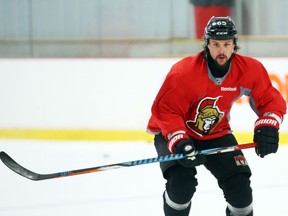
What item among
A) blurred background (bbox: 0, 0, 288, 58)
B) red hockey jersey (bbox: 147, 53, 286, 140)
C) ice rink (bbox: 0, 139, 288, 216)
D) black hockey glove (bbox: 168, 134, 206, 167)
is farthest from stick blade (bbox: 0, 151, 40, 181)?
blurred background (bbox: 0, 0, 288, 58)

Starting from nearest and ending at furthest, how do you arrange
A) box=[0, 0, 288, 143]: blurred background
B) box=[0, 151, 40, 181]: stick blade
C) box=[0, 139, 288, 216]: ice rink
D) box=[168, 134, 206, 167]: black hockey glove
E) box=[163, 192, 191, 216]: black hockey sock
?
box=[168, 134, 206, 167]: black hockey glove → box=[163, 192, 191, 216]: black hockey sock → box=[0, 151, 40, 181]: stick blade → box=[0, 139, 288, 216]: ice rink → box=[0, 0, 288, 143]: blurred background

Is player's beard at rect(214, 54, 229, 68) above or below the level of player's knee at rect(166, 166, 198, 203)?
above

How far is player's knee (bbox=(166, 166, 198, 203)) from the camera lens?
8.31 ft

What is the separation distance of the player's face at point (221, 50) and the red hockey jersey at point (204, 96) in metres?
0.06

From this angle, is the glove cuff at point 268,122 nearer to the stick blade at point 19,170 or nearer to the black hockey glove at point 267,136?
the black hockey glove at point 267,136

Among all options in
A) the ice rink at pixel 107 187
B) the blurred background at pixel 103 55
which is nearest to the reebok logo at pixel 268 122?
the ice rink at pixel 107 187

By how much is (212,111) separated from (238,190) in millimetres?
315

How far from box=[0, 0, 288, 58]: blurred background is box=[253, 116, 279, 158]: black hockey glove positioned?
2.85 m

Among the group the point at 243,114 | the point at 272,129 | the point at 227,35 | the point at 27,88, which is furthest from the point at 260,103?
the point at 27,88

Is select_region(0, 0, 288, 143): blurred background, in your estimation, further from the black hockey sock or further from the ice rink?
the black hockey sock

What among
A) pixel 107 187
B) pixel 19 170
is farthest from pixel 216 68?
pixel 107 187

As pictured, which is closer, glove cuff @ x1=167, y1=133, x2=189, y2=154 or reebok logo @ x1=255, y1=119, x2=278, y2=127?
glove cuff @ x1=167, y1=133, x2=189, y2=154

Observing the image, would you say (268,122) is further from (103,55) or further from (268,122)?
(103,55)

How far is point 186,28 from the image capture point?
5609 mm
